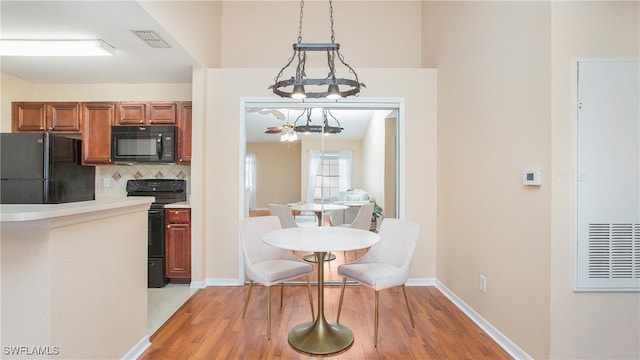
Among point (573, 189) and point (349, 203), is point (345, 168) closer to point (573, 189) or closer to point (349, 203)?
point (349, 203)

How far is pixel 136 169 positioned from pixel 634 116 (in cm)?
495

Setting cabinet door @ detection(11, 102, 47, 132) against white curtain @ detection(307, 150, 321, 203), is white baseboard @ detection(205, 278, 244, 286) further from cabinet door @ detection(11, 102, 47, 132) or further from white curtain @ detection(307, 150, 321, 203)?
cabinet door @ detection(11, 102, 47, 132)

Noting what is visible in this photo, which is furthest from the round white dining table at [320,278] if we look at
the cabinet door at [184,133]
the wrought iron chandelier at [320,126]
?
the cabinet door at [184,133]

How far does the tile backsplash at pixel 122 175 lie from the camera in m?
4.00

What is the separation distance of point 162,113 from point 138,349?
2693 millimetres

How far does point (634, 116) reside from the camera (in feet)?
5.61

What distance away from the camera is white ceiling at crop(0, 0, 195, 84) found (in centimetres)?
219

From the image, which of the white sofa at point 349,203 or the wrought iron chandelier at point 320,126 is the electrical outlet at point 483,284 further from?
the wrought iron chandelier at point 320,126

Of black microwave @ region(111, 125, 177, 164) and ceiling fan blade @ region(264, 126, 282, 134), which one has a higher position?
ceiling fan blade @ region(264, 126, 282, 134)

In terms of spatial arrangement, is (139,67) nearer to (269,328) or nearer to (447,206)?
(269,328)

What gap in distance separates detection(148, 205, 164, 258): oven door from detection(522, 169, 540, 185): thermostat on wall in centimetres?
348

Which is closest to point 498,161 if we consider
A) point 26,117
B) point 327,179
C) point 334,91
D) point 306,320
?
point 334,91

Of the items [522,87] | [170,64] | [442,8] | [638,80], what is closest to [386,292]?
[522,87]

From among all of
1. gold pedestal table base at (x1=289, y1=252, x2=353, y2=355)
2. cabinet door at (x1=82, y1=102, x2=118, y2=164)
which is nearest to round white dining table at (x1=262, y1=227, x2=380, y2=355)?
gold pedestal table base at (x1=289, y1=252, x2=353, y2=355)
